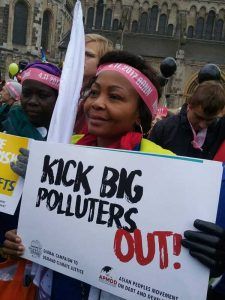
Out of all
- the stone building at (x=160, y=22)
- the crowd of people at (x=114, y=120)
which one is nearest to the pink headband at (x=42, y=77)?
the crowd of people at (x=114, y=120)

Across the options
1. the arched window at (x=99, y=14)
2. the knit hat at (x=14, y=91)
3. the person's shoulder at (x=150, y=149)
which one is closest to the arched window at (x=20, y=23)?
the arched window at (x=99, y=14)

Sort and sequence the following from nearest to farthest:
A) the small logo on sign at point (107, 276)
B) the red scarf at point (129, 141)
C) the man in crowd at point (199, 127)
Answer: the small logo on sign at point (107, 276) < the red scarf at point (129, 141) < the man in crowd at point (199, 127)

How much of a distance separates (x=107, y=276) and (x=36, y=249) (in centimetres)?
36

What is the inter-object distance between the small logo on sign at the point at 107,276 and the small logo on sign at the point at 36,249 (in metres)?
0.32

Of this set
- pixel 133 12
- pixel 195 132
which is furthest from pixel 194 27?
pixel 195 132

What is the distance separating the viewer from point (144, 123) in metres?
1.90

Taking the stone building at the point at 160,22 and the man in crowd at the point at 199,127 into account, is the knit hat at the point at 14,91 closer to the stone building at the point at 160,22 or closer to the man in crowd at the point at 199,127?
the man in crowd at the point at 199,127

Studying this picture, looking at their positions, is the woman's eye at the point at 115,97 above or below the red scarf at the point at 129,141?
above

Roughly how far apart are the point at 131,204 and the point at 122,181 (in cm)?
9

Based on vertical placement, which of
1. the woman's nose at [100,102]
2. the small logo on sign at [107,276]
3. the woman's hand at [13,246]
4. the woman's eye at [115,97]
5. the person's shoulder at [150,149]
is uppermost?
the woman's eye at [115,97]

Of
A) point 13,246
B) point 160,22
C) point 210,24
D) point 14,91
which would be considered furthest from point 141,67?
point 210,24

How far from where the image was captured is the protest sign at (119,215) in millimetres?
1425

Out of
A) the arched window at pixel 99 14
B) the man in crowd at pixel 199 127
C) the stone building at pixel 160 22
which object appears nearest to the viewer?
the man in crowd at pixel 199 127

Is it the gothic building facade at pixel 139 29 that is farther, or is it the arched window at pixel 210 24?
the arched window at pixel 210 24
